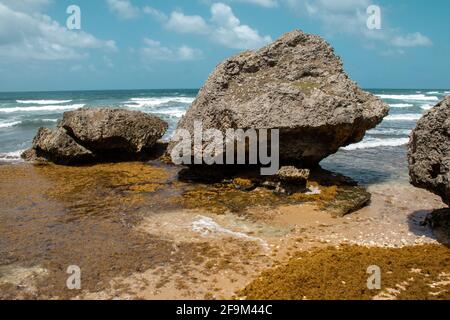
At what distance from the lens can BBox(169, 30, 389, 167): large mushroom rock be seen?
39.1ft

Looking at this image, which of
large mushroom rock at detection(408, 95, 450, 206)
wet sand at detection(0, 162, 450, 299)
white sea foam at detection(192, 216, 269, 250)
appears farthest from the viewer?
white sea foam at detection(192, 216, 269, 250)

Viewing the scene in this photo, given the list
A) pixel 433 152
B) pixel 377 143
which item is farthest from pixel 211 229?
pixel 377 143

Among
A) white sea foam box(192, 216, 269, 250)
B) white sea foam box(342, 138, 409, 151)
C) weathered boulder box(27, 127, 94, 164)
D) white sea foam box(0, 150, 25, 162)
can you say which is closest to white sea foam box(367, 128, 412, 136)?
white sea foam box(342, 138, 409, 151)

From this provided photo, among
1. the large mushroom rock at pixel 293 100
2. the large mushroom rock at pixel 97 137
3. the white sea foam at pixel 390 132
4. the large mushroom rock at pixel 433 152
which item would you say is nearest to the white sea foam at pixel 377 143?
the white sea foam at pixel 390 132

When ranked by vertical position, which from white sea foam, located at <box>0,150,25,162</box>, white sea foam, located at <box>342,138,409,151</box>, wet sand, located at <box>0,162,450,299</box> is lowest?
wet sand, located at <box>0,162,450,299</box>

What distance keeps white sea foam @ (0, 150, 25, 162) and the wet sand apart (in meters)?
5.18

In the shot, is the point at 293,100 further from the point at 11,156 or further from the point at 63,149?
the point at 11,156

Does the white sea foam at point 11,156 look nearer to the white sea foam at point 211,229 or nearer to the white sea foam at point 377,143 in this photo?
the white sea foam at point 211,229

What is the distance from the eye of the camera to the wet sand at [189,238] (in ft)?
21.8

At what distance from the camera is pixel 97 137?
15.8 metres

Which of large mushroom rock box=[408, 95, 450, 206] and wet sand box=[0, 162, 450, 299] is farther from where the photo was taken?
large mushroom rock box=[408, 95, 450, 206]

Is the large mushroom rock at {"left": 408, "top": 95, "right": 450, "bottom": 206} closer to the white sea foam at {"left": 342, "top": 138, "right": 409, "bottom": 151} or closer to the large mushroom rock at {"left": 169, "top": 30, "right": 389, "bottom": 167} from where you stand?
the large mushroom rock at {"left": 169, "top": 30, "right": 389, "bottom": 167}

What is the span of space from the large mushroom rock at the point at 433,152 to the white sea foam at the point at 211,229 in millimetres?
3590
